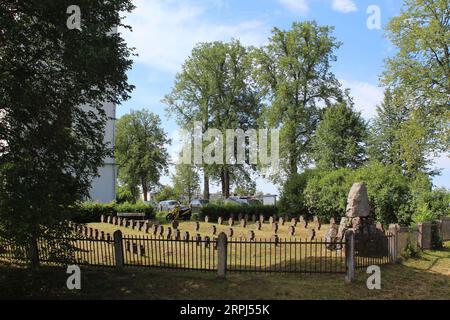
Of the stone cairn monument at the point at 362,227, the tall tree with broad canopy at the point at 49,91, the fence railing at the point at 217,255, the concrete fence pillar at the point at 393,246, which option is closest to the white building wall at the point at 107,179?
the fence railing at the point at 217,255

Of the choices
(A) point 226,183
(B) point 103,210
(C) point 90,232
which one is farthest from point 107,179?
(C) point 90,232

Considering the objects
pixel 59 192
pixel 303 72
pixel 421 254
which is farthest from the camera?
pixel 303 72

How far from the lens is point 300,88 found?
41.3 metres

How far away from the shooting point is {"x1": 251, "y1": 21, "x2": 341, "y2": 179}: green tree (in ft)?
133

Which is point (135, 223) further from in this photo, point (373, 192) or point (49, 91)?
point (49, 91)

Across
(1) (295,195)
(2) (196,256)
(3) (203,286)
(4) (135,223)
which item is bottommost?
(3) (203,286)

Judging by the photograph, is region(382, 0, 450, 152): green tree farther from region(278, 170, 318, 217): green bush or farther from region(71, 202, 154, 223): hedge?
region(71, 202, 154, 223): hedge

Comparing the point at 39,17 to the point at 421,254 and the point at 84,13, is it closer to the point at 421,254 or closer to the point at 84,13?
the point at 84,13

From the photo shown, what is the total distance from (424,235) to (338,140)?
22440mm

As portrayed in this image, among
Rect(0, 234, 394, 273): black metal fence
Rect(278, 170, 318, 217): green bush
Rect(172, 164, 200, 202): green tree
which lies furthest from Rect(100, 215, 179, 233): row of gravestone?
Rect(172, 164, 200, 202): green tree

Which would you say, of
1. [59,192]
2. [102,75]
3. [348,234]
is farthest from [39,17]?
[348,234]

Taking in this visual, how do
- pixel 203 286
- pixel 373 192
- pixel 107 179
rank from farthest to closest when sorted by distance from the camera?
pixel 107 179 → pixel 373 192 → pixel 203 286

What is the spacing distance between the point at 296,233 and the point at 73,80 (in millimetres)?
14766

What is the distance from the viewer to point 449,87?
28781mm
